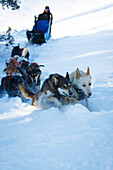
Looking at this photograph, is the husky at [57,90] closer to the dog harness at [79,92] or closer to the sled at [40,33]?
the dog harness at [79,92]

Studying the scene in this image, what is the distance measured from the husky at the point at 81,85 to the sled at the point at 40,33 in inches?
247

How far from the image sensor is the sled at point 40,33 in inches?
337

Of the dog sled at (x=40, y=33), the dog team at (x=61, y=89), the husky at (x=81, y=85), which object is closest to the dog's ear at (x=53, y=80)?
the dog team at (x=61, y=89)

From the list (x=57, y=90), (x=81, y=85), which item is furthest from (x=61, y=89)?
(x=81, y=85)

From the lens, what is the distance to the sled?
8562mm

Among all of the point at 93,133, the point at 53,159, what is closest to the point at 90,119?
the point at 93,133

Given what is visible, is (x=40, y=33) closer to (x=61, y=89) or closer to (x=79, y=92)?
(x=79, y=92)

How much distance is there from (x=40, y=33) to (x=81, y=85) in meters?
6.61

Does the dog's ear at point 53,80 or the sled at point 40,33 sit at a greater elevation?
the sled at point 40,33

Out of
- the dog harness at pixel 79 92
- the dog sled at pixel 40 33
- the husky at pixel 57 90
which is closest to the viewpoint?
the husky at pixel 57 90

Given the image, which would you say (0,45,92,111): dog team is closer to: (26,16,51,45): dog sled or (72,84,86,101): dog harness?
(72,84,86,101): dog harness

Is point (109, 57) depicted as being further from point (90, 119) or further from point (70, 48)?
point (90, 119)

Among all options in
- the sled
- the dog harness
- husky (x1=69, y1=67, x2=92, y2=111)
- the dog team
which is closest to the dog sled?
the sled

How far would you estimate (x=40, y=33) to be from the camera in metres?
8.52
